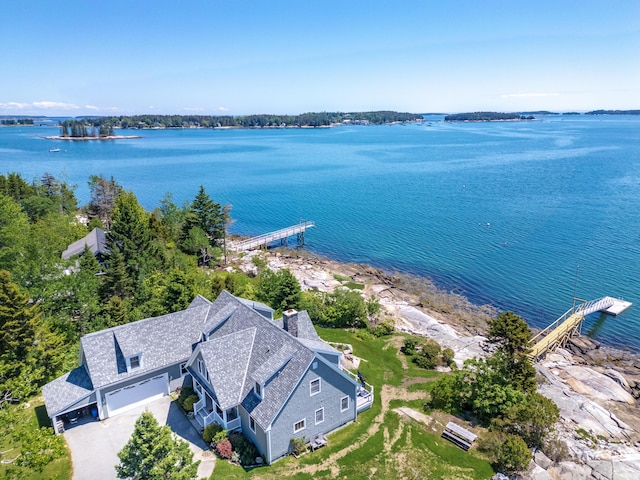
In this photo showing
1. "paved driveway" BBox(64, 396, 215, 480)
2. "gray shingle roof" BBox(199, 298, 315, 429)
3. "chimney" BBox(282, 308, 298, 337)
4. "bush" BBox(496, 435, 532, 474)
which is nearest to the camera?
"bush" BBox(496, 435, 532, 474)

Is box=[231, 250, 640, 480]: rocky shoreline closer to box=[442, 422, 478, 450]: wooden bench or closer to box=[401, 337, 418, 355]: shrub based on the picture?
box=[442, 422, 478, 450]: wooden bench

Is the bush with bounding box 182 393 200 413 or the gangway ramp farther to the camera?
the gangway ramp

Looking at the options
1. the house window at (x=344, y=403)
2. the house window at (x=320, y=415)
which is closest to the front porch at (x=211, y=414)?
the house window at (x=320, y=415)

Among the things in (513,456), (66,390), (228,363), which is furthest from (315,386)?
(66,390)

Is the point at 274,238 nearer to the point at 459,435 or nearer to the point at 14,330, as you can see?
the point at 14,330

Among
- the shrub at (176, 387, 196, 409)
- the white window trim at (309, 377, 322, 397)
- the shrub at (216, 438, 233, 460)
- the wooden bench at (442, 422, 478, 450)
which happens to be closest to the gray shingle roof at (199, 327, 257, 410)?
the shrub at (216, 438, 233, 460)

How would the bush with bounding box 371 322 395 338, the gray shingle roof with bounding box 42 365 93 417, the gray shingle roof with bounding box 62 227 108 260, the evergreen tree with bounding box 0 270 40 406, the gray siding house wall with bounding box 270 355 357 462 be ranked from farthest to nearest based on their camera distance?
the gray shingle roof with bounding box 62 227 108 260
the bush with bounding box 371 322 395 338
the evergreen tree with bounding box 0 270 40 406
the gray shingle roof with bounding box 42 365 93 417
the gray siding house wall with bounding box 270 355 357 462
